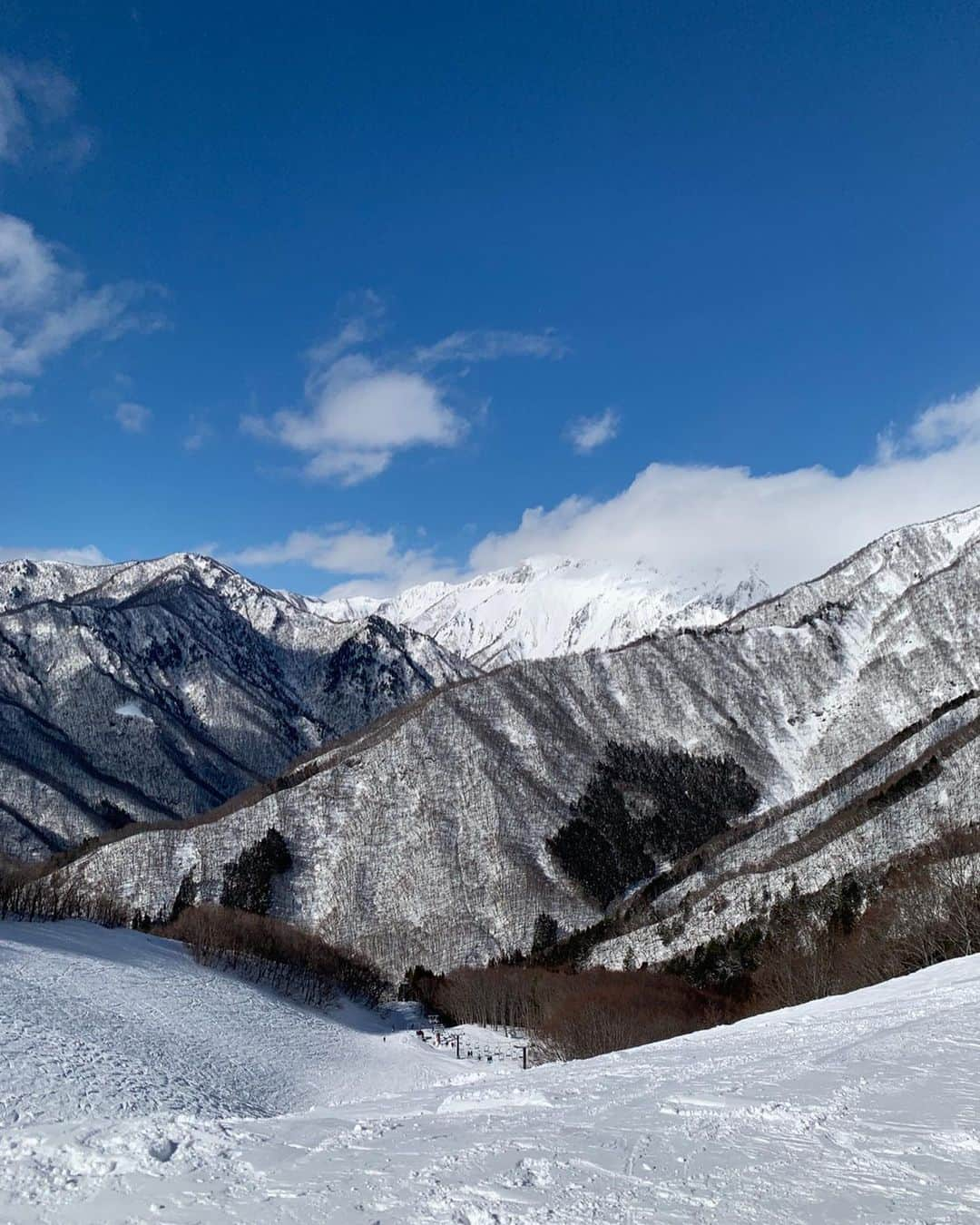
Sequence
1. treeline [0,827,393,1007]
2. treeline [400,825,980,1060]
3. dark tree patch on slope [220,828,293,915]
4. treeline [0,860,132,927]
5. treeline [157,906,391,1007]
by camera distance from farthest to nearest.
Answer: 1. dark tree patch on slope [220,828,293,915]
2. treeline [157,906,391,1007]
3. treeline [0,827,393,1007]
4. treeline [0,860,132,927]
5. treeline [400,825,980,1060]

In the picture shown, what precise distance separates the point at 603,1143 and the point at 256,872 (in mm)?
178392

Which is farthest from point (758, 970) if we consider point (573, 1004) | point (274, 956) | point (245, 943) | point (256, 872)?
point (256, 872)

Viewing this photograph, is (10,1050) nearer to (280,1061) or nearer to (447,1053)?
(280,1061)

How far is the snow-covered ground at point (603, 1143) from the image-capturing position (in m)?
10.9

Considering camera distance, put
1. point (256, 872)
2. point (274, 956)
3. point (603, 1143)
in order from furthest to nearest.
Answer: point (256, 872)
point (274, 956)
point (603, 1143)

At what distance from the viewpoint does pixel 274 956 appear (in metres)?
114

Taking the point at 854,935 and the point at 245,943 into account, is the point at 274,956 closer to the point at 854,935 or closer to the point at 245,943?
the point at 245,943

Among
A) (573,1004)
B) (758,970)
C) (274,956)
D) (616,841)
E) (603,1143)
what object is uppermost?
(616,841)

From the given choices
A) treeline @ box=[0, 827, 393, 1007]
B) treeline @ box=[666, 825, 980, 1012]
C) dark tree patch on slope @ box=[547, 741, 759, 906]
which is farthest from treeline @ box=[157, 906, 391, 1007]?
dark tree patch on slope @ box=[547, 741, 759, 906]

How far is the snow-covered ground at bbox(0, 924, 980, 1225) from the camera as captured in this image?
1087 centimetres

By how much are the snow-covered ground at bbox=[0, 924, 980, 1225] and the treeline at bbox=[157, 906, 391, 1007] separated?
8183 centimetres

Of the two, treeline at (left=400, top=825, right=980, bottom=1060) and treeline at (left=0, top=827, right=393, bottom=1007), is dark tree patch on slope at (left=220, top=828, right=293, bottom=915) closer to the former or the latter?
treeline at (left=0, top=827, right=393, bottom=1007)

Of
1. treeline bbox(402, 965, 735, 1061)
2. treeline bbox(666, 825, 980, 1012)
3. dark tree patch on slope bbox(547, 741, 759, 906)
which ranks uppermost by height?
dark tree patch on slope bbox(547, 741, 759, 906)

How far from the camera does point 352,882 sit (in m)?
176
